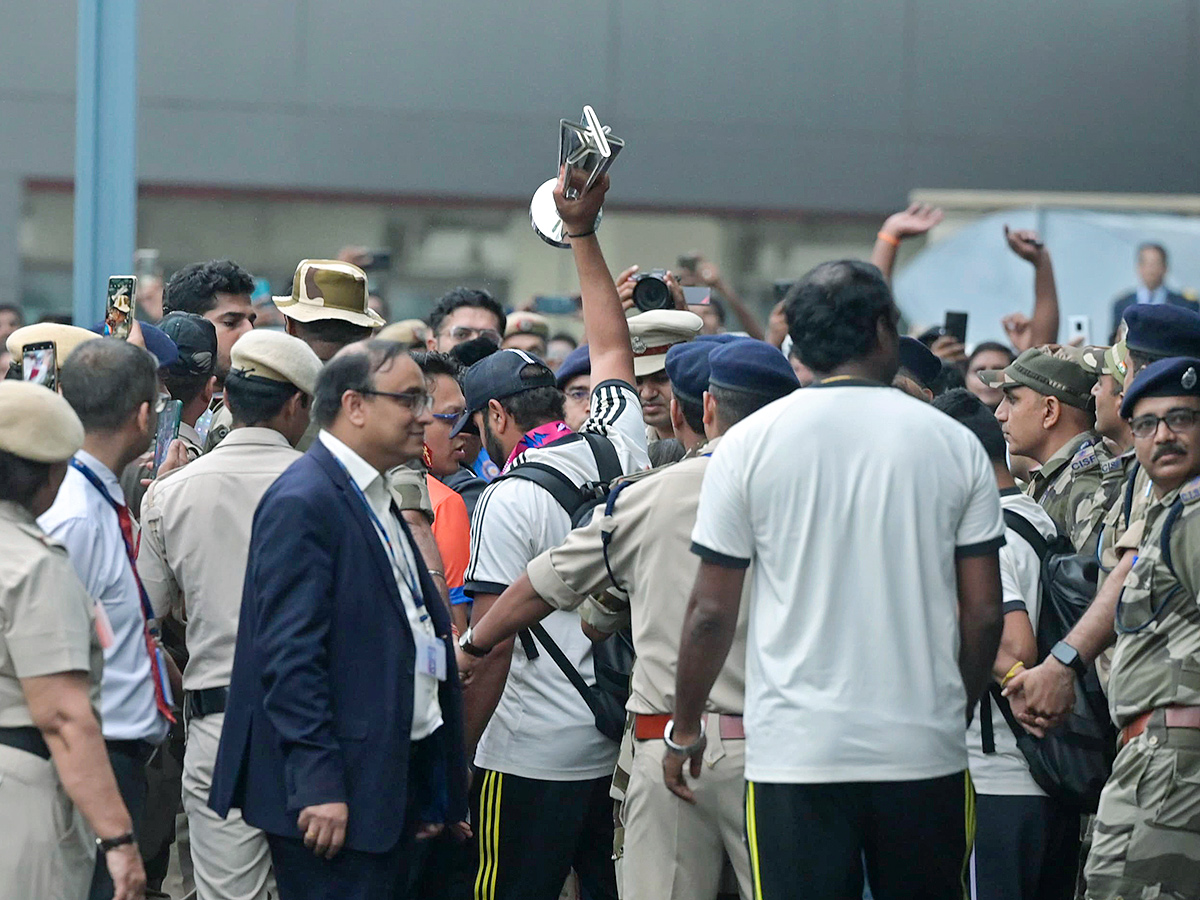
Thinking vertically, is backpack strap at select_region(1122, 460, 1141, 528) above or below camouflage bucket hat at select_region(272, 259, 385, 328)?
below

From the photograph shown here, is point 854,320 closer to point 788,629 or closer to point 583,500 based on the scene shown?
point 788,629

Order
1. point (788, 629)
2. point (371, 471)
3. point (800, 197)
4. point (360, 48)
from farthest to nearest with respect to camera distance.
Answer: point (800, 197) → point (360, 48) → point (371, 471) → point (788, 629)

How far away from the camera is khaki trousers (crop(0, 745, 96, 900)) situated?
374cm

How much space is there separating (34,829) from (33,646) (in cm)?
41

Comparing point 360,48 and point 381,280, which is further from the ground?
point 360,48

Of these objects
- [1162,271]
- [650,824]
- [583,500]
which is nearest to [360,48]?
[1162,271]

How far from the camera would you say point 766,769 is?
3.78m

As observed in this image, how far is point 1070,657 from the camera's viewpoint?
5.00 metres

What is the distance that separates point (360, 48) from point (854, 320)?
14221 millimetres

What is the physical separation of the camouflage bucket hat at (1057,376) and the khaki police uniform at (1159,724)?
1352 millimetres

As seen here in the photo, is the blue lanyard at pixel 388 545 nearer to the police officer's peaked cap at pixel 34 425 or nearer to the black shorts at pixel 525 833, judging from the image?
the police officer's peaked cap at pixel 34 425

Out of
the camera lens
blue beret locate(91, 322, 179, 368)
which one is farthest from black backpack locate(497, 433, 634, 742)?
the camera lens

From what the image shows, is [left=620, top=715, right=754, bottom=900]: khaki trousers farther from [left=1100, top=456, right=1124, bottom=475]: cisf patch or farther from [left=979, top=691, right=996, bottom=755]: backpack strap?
[left=1100, top=456, right=1124, bottom=475]: cisf patch

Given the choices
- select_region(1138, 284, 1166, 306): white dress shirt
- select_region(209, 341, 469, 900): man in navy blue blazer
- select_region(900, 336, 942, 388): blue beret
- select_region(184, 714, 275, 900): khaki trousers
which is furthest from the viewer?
select_region(1138, 284, 1166, 306): white dress shirt
